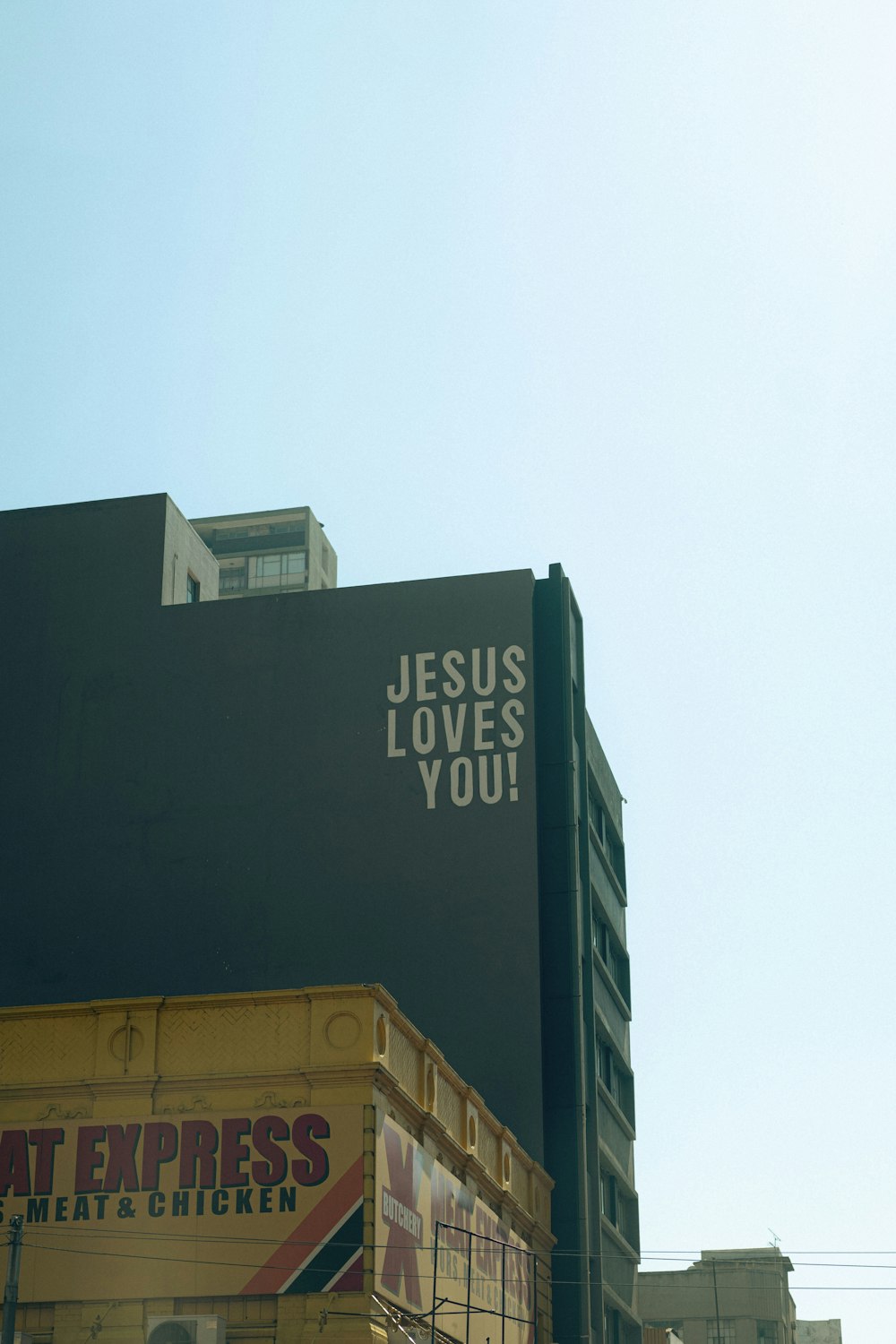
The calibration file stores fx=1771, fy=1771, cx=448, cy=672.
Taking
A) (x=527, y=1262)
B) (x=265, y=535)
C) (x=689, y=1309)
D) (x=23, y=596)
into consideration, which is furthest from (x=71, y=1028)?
(x=265, y=535)

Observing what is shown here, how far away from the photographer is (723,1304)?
10456 cm

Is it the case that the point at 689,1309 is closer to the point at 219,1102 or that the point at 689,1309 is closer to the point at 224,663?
the point at 224,663

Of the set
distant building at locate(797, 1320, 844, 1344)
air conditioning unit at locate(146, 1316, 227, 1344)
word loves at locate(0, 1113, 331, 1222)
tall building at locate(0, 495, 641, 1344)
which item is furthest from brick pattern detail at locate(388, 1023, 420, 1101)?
distant building at locate(797, 1320, 844, 1344)

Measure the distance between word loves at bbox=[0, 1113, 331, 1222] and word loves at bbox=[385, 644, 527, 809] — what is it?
72.7 feet

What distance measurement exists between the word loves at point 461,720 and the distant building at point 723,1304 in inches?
2216

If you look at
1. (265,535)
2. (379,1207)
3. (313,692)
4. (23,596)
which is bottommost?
(379,1207)

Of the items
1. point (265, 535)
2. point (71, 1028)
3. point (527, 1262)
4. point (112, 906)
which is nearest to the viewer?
point (71, 1028)

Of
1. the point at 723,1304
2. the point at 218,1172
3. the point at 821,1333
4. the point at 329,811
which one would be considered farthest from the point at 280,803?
the point at 821,1333

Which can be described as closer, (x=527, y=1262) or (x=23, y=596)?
(x=527, y=1262)

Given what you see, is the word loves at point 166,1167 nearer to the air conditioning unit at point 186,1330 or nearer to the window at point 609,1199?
the air conditioning unit at point 186,1330

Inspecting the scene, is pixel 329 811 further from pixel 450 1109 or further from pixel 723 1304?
pixel 723 1304

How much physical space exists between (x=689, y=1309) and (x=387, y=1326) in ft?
247

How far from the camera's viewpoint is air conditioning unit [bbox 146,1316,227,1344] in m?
33.8

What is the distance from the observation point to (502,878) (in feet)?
184
